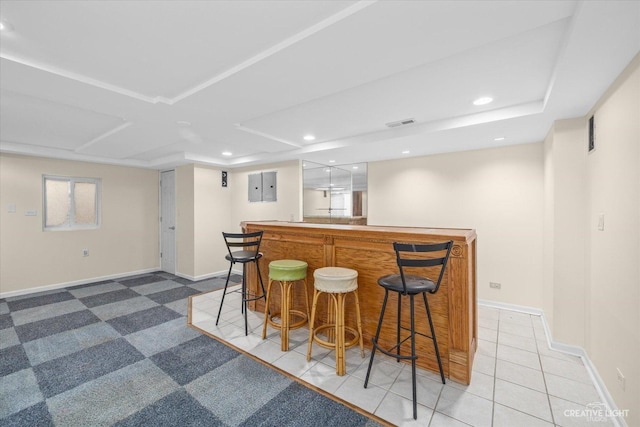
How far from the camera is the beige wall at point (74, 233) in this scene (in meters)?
4.32

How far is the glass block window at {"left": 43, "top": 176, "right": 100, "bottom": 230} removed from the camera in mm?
4778

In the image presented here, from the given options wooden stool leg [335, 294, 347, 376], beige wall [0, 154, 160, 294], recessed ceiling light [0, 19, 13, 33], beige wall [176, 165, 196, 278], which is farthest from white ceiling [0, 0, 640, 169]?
beige wall [176, 165, 196, 278]

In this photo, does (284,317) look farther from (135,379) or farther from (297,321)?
(135,379)

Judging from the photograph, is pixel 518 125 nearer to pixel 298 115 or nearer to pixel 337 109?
pixel 337 109

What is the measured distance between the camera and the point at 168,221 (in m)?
5.95

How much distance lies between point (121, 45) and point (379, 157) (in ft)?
Answer: 12.0

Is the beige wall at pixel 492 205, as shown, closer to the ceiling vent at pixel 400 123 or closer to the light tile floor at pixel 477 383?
the light tile floor at pixel 477 383

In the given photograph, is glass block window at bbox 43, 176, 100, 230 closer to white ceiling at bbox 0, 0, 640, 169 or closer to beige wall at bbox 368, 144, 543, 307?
white ceiling at bbox 0, 0, 640, 169

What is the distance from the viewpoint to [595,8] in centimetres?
124

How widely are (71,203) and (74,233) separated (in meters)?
0.57

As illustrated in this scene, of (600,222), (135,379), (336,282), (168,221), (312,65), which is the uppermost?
(312,65)

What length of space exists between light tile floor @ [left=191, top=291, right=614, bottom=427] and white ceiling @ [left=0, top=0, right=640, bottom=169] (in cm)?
227

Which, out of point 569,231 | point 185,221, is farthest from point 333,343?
point 185,221

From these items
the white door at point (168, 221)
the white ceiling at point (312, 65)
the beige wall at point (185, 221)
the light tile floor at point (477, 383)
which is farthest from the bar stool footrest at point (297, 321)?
the white door at point (168, 221)
